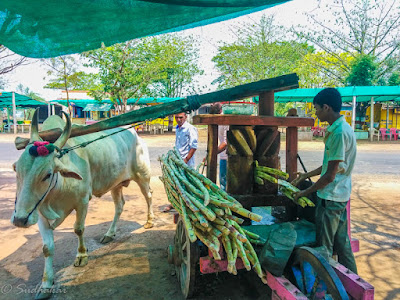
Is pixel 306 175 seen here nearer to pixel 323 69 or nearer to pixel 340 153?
pixel 340 153

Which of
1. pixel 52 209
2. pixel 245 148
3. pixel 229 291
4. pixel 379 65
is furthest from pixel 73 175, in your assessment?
pixel 379 65

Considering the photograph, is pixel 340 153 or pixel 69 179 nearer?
pixel 340 153

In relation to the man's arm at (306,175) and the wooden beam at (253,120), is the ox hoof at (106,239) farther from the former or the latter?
the man's arm at (306,175)

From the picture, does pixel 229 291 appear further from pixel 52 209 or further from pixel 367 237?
pixel 367 237

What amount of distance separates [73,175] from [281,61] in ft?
64.0

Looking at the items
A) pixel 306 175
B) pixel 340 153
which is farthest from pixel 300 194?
pixel 340 153

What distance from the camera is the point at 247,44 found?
20.8m

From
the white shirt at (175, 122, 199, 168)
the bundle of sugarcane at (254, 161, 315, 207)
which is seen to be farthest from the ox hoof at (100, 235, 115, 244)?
the bundle of sugarcane at (254, 161, 315, 207)

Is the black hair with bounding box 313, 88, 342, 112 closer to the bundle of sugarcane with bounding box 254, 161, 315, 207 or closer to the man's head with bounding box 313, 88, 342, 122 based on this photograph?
the man's head with bounding box 313, 88, 342, 122

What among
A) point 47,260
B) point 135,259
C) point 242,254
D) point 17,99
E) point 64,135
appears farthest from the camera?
point 17,99

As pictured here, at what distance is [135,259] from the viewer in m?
3.95

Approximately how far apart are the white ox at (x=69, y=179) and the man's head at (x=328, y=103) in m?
2.48

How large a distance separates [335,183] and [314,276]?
0.86 metres

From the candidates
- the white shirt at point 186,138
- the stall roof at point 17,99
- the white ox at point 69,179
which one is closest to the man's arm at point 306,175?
the white ox at point 69,179
